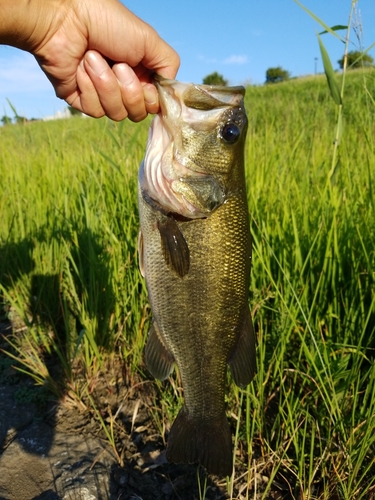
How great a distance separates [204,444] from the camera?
1595 millimetres

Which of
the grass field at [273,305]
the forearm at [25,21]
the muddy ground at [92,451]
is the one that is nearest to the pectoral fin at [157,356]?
the grass field at [273,305]

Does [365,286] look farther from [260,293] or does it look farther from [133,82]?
[133,82]

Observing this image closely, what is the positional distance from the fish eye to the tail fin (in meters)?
0.99

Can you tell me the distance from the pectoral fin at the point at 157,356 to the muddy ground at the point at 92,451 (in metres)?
0.51

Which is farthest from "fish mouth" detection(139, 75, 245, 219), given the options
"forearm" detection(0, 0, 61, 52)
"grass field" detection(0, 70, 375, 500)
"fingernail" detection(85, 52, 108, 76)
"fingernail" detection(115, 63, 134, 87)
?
"forearm" detection(0, 0, 61, 52)

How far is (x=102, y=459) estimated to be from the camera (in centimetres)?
203

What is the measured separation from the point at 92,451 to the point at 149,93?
163 centimetres

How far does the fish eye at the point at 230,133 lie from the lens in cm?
152

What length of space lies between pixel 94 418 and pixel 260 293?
1.05 m

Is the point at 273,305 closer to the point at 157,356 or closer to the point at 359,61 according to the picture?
the point at 157,356

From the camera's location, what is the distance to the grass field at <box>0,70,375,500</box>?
1.76 meters

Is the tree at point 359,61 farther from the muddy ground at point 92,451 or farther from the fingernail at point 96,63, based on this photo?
the muddy ground at point 92,451

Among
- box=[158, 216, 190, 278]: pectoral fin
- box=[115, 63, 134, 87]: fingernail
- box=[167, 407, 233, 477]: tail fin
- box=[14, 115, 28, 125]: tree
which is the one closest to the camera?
box=[158, 216, 190, 278]: pectoral fin

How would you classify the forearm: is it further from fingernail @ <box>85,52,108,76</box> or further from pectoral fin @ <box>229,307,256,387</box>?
pectoral fin @ <box>229,307,256,387</box>
